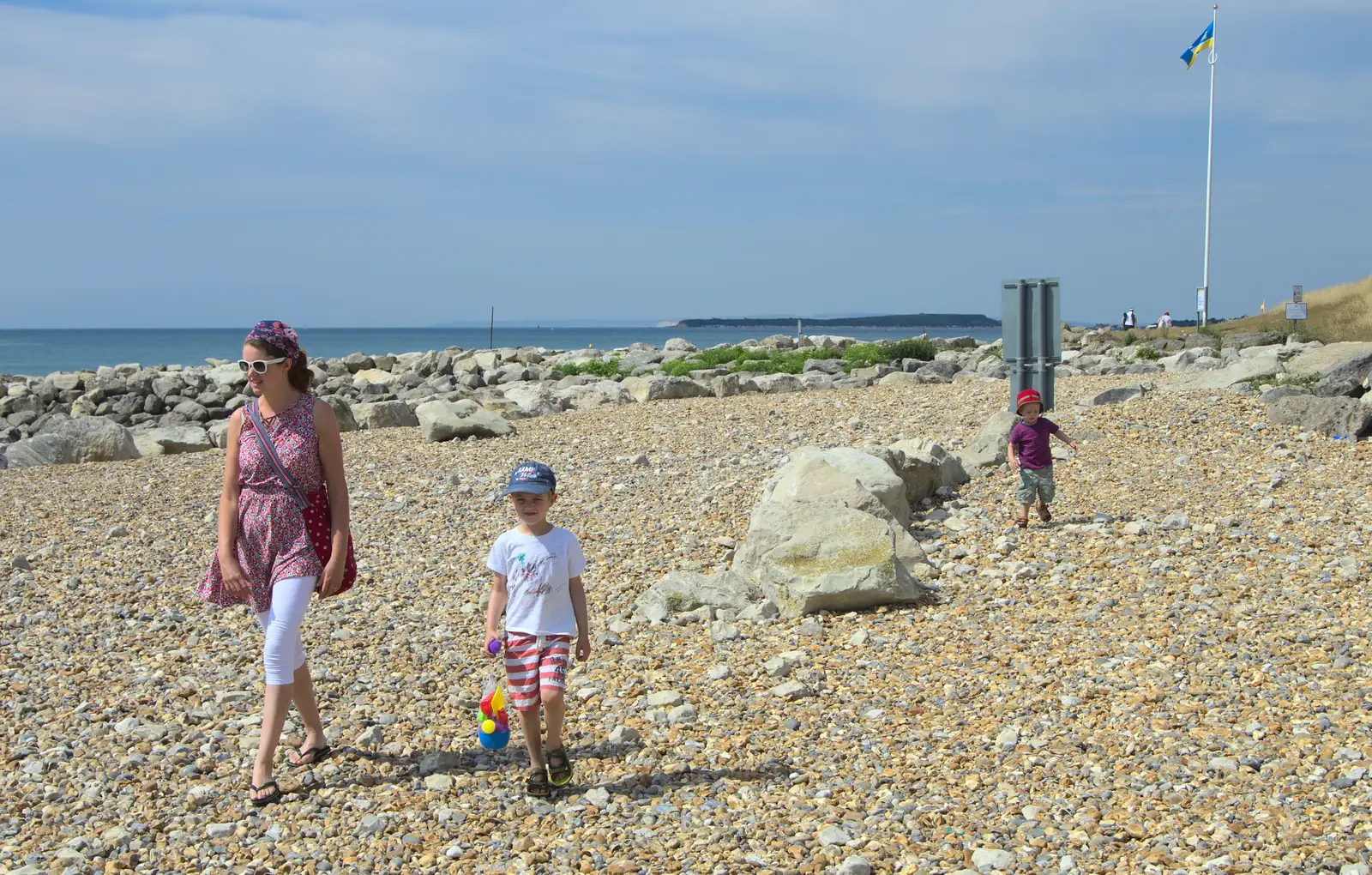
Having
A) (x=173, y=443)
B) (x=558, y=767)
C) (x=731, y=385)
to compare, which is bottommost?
(x=558, y=767)

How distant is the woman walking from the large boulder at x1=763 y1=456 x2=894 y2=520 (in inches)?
136

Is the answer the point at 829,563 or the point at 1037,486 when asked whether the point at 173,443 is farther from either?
the point at 1037,486

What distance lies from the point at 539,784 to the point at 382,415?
12.4 m

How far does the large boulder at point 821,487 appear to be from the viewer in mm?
7648

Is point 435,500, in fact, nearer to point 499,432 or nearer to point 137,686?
point 499,432

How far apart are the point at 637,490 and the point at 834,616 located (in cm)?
386

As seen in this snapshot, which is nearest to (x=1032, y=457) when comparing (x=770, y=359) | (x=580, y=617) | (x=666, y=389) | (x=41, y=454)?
(x=580, y=617)

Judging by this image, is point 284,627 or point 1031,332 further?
point 1031,332

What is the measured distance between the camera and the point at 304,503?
15.0 feet

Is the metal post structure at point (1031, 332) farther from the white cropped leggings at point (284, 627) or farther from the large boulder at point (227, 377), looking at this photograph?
the large boulder at point (227, 377)

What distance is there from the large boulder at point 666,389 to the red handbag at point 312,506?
41.1ft

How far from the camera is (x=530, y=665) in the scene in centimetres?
451

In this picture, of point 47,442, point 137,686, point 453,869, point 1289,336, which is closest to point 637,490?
point 137,686

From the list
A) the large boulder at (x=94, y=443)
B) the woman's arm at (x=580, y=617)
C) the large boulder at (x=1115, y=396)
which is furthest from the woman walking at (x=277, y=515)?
the large boulder at (x=94, y=443)
